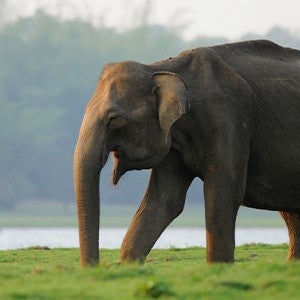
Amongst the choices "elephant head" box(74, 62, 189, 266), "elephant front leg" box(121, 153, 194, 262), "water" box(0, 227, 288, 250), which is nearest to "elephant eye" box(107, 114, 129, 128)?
"elephant head" box(74, 62, 189, 266)

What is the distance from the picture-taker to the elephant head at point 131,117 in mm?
14188

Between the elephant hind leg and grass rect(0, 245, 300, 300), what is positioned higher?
the elephant hind leg

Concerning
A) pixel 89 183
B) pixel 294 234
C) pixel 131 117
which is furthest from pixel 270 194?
pixel 89 183

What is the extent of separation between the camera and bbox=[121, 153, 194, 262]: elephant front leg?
49.1 feet

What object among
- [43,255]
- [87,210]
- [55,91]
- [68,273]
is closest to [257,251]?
[43,255]

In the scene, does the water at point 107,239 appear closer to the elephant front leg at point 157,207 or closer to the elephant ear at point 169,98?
the elephant front leg at point 157,207

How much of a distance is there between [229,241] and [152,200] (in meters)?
1.01

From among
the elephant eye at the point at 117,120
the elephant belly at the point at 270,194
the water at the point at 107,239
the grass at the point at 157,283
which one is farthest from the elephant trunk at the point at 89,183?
the water at the point at 107,239

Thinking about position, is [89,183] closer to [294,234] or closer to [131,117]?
[131,117]

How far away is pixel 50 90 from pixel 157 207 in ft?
371

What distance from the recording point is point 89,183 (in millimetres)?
13852

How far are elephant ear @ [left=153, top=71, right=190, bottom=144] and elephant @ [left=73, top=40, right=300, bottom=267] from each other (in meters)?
0.01

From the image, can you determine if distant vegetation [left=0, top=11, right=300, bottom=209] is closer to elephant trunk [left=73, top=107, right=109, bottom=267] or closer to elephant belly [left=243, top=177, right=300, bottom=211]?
elephant belly [left=243, top=177, right=300, bottom=211]

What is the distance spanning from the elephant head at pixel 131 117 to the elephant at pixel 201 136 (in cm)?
1
